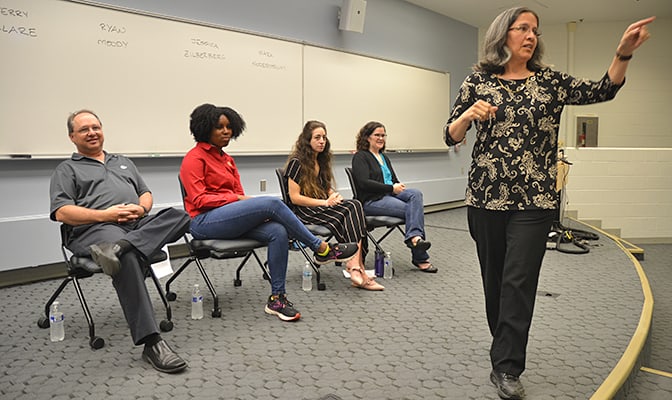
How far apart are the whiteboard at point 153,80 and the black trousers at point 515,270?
311cm

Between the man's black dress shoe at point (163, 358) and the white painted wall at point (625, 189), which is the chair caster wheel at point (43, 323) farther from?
the white painted wall at point (625, 189)

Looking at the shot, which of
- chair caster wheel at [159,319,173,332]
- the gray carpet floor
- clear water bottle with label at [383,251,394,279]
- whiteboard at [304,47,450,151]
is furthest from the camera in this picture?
whiteboard at [304,47,450,151]

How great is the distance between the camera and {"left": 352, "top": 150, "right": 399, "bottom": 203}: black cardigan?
3.87 metres

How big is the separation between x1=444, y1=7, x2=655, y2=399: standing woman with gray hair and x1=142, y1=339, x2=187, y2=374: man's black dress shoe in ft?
4.21

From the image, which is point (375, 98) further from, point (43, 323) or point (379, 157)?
point (43, 323)

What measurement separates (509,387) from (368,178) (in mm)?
2200

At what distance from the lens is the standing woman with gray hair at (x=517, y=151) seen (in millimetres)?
1869

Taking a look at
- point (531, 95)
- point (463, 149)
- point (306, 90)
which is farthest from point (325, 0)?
point (531, 95)

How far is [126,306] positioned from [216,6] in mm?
3251

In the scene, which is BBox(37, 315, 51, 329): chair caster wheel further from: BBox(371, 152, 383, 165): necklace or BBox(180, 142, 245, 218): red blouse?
BBox(371, 152, 383, 165): necklace

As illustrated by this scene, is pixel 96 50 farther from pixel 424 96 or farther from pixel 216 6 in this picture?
pixel 424 96

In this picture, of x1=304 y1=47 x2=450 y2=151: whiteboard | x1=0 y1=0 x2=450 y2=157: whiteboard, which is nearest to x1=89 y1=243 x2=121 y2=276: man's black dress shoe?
x1=0 y1=0 x2=450 y2=157: whiteboard

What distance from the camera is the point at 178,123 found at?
439 cm

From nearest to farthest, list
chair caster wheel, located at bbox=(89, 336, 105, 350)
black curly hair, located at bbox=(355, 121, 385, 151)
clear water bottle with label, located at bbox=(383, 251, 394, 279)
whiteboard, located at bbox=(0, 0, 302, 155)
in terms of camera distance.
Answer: chair caster wheel, located at bbox=(89, 336, 105, 350) < whiteboard, located at bbox=(0, 0, 302, 155) < clear water bottle with label, located at bbox=(383, 251, 394, 279) < black curly hair, located at bbox=(355, 121, 385, 151)
